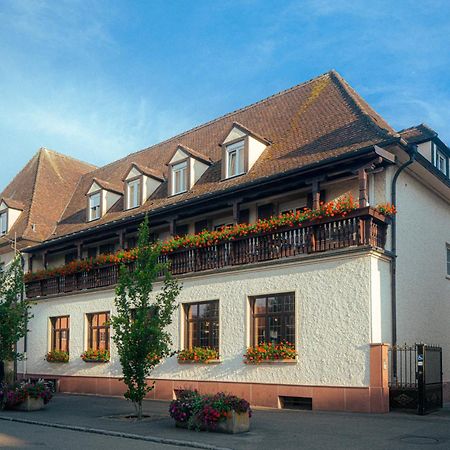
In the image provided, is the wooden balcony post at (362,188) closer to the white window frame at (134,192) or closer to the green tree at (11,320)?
the green tree at (11,320)

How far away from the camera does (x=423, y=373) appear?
16.9 meters

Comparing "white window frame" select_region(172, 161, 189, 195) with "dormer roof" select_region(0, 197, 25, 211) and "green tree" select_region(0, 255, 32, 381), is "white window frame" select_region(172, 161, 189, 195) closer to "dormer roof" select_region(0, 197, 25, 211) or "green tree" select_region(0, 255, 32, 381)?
"green tree" select_region(0, 255, 32, 381)

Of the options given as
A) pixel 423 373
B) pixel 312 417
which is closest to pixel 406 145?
pixel 423 373

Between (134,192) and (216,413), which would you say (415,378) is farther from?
(134,192)

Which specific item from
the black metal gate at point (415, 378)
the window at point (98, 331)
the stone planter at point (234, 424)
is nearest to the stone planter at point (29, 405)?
the window at point (98, 331)

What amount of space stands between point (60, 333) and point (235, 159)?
11338mm

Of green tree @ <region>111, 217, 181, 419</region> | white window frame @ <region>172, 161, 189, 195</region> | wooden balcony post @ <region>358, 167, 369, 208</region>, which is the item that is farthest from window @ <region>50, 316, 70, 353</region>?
wooden balcony post @ <region>358, 167, 369, 208</region>

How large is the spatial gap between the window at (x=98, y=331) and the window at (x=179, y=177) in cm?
555

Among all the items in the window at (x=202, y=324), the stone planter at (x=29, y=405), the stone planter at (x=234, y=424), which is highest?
the window at (x=202, y=324)

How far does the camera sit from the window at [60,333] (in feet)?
93.3

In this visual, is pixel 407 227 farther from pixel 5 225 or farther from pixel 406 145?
pixel 5 225

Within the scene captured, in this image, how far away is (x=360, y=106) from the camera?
22031mm

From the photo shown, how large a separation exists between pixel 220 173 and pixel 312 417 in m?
10.5

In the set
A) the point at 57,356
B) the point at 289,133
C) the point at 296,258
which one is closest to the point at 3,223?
the point at 57,356
